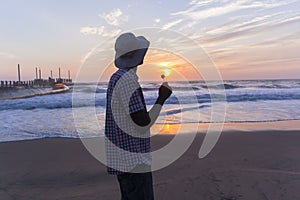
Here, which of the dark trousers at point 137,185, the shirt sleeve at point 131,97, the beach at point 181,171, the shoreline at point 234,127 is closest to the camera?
the shirt sleeve at point 131,97

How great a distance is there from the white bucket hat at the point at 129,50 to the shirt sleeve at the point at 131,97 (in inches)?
6.2

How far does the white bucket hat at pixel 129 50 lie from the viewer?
198 centimetres

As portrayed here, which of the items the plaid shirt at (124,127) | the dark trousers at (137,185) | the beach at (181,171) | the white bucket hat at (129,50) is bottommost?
the beach at (181,171)

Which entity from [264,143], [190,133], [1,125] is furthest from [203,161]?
[1,125]

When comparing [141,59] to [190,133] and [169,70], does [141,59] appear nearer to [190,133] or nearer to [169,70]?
[169,70]

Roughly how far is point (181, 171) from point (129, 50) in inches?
138

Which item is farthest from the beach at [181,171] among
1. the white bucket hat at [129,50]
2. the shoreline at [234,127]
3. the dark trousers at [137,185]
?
the white bucket hat at [129,50]

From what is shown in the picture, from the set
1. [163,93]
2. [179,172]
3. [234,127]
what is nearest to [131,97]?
[163,93]

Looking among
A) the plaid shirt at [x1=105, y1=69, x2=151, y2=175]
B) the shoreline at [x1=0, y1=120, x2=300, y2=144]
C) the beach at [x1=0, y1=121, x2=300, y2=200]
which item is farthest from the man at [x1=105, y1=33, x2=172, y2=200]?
the shoreline at [x1=0, y1=120, x2=300, y2=144]

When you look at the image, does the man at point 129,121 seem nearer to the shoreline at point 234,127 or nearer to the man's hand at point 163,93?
the man's hand at point 163,93

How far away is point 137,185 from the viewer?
2109 millimetres

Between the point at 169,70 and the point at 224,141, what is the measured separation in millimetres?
5462

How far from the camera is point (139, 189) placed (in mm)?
2107

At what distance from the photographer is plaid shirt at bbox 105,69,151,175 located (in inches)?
75.4
